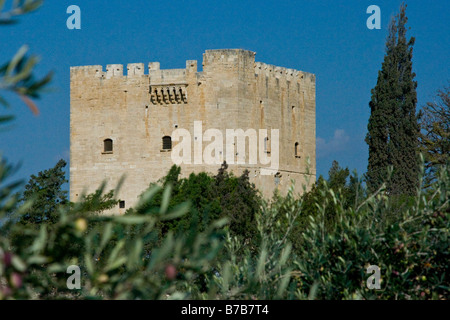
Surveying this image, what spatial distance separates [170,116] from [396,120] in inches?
345

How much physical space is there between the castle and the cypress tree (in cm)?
384

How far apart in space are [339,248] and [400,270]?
0.55m

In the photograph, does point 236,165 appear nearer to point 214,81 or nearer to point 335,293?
point 214,81

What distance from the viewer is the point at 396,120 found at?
107 feet

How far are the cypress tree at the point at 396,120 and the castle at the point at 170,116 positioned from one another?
3842mm

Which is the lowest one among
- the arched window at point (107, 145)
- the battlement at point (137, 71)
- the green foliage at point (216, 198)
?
the green foliage at point (216, 198)

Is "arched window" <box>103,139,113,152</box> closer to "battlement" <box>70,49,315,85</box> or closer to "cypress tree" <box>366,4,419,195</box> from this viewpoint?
"battlement" <box>70,49,315,85</box>

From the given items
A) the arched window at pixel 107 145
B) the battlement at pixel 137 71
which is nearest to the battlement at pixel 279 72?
the battlement at pixel 137 71

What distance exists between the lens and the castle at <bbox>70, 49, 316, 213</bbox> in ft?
111

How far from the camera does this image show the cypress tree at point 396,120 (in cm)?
3206

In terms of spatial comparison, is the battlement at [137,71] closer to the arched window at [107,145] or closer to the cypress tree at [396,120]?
the arched window at [107,145]

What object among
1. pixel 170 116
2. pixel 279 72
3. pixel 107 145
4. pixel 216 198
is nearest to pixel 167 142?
pixel 170 116

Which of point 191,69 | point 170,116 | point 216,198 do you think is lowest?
point 216,198

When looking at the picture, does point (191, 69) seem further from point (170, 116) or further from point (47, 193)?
point (47, 193)
